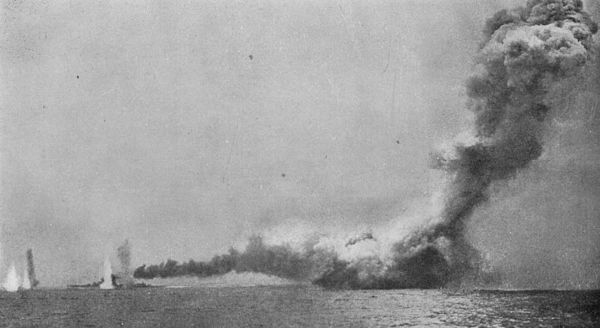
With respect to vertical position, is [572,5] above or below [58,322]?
above

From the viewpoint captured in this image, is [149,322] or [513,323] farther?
[149,322]

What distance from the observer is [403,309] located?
67.1m

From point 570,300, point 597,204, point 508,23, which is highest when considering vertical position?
point 508,23

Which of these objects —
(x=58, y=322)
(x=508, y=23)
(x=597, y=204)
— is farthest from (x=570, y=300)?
(x=58, y=322)

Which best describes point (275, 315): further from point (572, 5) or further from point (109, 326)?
point (572, 5)

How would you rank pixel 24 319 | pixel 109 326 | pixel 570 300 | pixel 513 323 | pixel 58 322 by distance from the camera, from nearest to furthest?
pixel 513 323 → pixel 109 326 → pixel 58 322 → pixel 24 319 → pixel 570 300

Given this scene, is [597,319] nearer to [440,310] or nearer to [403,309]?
[440,310]

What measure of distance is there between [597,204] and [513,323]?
12.1 meters

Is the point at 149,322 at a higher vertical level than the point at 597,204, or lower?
lower

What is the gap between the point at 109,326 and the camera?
2233 inches

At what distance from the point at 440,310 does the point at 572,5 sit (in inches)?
1260

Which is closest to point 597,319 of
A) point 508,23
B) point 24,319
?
point 508,23

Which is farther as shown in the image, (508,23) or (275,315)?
(275,315)

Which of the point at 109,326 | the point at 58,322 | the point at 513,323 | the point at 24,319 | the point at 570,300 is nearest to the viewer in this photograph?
the point at 513,323
